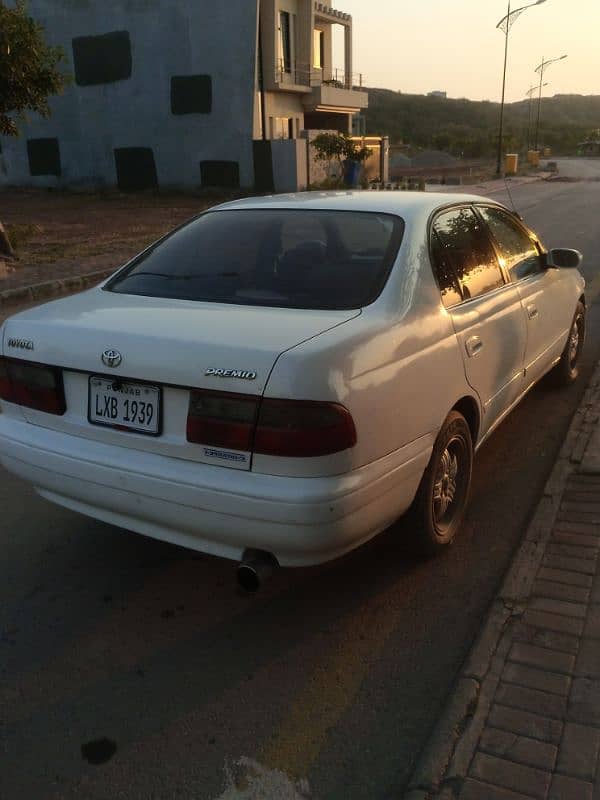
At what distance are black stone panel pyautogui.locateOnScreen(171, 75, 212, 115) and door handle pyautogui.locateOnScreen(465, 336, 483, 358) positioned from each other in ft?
101

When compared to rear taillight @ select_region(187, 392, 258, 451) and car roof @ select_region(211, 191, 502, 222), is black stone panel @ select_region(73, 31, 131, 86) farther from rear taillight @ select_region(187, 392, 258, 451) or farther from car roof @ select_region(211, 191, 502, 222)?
rear taillight @ select_region(187, 392, 258, 451)

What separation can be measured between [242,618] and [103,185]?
110 ft

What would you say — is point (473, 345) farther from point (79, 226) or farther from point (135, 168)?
point (135, 168)

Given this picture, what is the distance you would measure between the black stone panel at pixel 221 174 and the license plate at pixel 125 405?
30.2 m

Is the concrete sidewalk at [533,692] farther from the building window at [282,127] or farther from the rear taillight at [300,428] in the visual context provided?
the building window at [282,127]

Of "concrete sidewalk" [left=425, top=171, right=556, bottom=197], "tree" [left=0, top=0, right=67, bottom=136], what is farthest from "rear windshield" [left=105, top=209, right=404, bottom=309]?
"concrete sidewalk" [left=425, top=171, right=556, bottom=197]

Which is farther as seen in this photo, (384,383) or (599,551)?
(599,551)

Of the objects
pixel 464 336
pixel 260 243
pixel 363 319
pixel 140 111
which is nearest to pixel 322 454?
pixel 363 319

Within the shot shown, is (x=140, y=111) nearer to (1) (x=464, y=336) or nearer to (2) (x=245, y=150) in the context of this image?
(2) (x=245, y=150)

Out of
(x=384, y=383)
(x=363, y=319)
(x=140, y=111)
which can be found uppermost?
(x=140, y=111)

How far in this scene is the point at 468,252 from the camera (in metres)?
3.86

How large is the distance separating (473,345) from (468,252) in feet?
1.93

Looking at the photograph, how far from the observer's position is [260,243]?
3.66m

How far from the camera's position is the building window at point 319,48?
3747 centimetres
